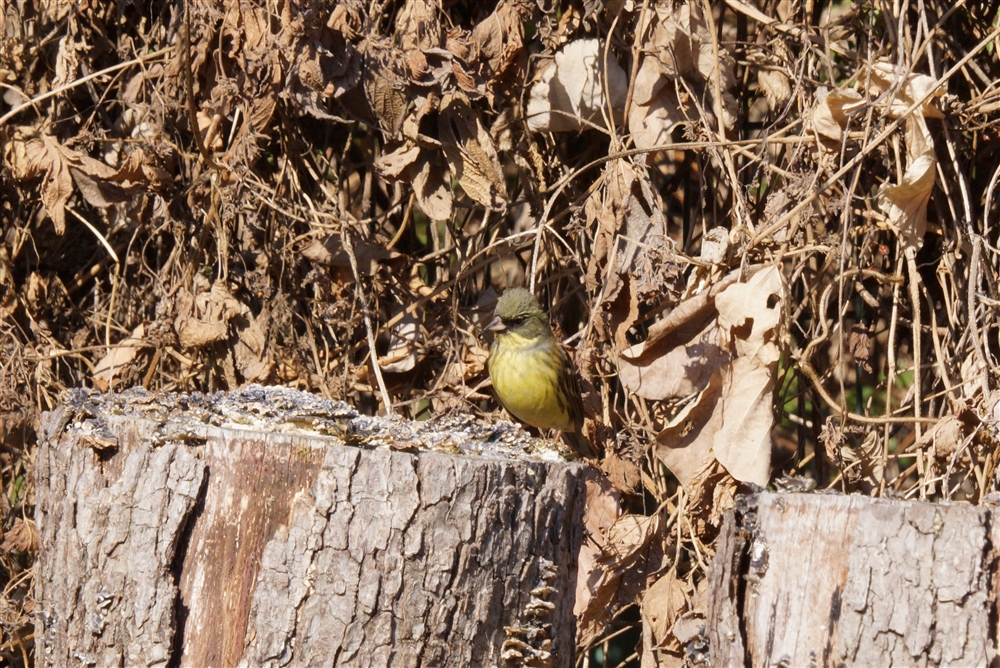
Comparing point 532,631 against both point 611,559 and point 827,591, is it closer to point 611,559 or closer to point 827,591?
point 827,591

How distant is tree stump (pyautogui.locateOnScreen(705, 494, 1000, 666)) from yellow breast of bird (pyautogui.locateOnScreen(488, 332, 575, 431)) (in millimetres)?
1844

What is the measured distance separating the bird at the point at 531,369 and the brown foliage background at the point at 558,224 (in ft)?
0.36

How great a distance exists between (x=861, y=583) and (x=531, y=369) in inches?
82.4

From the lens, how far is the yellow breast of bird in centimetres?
411

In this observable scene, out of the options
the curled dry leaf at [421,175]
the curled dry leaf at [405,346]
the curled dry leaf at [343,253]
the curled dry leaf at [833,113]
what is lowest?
the curled dry leaf at [405,346]

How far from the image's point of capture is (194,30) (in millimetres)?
A: 3857

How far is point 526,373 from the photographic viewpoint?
414 centimetres

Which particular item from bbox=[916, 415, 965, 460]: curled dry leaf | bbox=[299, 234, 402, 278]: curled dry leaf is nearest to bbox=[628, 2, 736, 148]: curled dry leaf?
bbox=[299, 234, 402, 278]: curled dry leaf

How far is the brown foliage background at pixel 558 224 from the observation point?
11.2 ft

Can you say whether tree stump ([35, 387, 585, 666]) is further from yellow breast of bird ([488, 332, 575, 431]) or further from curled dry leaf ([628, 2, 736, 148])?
curled dry leaf ([628, 2, 736, 148])

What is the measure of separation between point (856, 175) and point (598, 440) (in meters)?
1.41

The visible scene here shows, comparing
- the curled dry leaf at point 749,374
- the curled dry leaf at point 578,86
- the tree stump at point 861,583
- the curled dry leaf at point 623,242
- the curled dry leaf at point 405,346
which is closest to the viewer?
the tree stump at point 861,583

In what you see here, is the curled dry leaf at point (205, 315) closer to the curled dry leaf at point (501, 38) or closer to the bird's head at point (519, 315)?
the bird's head at point (519, 315)

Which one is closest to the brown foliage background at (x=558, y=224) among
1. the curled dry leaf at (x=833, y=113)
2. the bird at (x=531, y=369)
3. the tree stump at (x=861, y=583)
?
the curled dry leaf at (x=833, y=113)
